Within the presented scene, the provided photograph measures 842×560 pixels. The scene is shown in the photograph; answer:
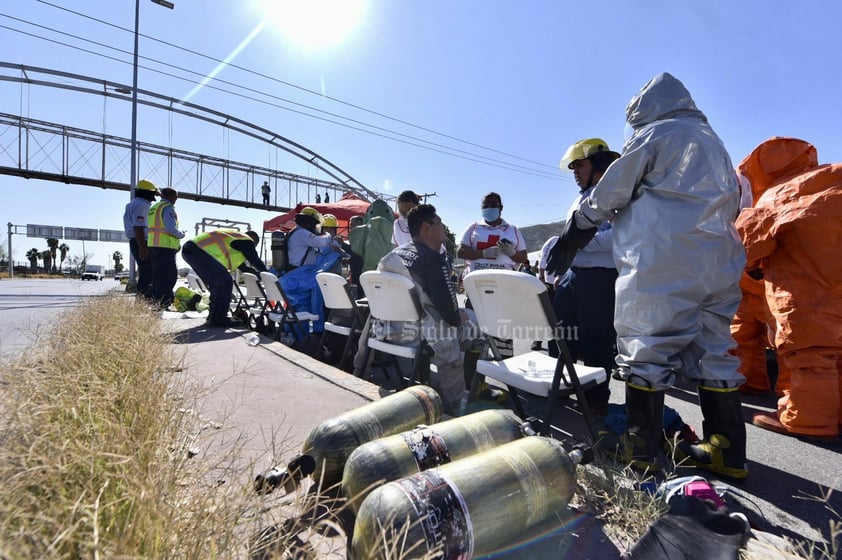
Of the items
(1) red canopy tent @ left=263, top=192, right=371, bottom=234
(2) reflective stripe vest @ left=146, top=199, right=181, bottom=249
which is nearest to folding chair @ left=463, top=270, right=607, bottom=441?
(2) reflective stripe vest @ left=146, top=199, right=181, bottom=249

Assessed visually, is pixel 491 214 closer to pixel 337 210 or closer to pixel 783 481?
pixel 783 481

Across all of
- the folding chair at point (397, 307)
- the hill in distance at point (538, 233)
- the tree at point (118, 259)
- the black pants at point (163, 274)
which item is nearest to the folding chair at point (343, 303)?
the folding chair at point (397, 307)

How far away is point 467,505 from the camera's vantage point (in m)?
1.09

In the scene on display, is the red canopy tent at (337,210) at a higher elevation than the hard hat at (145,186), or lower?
higher

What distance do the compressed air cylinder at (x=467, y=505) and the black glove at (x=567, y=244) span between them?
1.35 metres

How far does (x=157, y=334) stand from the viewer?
3.29m

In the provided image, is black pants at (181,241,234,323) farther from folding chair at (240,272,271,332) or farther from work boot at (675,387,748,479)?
work boot at (675,387,748,479)

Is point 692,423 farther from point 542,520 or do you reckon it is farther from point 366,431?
point 366,431

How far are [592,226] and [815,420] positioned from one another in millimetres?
1886

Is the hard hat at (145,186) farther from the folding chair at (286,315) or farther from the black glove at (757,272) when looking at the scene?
the black glove at (757,272)

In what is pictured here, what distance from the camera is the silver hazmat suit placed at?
190 cm

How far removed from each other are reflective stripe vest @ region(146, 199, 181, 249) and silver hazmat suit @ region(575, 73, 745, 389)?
672cm

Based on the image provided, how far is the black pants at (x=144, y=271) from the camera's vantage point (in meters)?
7.22

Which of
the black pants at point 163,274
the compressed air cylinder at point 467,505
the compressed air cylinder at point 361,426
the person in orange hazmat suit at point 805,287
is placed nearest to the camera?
the compressed air cylinder at point 467,505
